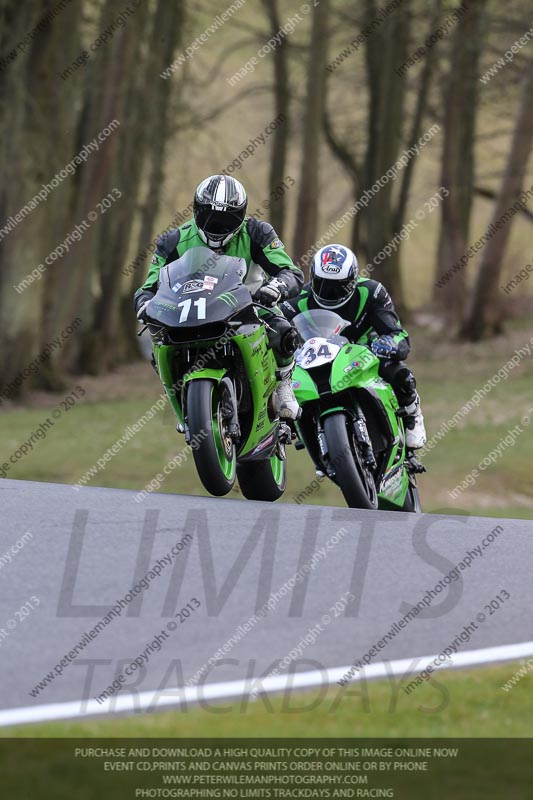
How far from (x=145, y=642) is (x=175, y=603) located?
635 mm

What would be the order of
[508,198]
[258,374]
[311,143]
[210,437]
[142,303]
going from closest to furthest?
1. [210,437]
2. [142,303]
3. [258,374]
4. [311,143]
5. [508,198]

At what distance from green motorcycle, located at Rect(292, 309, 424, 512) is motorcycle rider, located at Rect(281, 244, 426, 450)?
0.47ft

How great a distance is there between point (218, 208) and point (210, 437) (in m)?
1.73

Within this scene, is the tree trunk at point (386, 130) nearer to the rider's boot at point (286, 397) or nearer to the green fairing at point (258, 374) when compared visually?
the rider's boot at point (286, 397)

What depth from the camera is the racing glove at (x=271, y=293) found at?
9789 millimetres

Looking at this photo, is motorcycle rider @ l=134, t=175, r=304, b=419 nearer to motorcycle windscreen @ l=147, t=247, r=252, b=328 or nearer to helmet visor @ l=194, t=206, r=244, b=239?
helmet visor @ l=194, t=206, r=244, b=239

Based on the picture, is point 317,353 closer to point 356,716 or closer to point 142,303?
point 142,303

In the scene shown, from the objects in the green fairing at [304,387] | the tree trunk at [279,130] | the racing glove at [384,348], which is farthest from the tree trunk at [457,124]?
the green fairing at [304,387]

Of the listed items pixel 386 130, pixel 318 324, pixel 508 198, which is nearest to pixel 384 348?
pixel 318 324

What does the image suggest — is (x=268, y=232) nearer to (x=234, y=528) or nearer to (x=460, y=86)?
(x=234, y=528)

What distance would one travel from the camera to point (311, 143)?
33.2 meters

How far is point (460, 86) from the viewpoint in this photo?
3744 centimetres

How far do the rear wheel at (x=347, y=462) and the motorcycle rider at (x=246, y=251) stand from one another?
0.34 metres

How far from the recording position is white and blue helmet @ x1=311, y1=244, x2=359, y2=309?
10617mm
